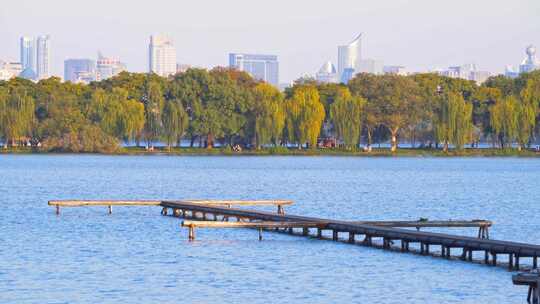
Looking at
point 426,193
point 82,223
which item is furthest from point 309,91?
point 82,223

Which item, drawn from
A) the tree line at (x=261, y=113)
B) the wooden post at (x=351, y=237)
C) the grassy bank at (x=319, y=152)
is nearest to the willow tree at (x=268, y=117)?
the tree line at (x=261, y=113)

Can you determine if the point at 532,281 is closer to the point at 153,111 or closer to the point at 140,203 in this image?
the point at 140,203

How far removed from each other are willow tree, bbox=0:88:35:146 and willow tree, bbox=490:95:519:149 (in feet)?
123

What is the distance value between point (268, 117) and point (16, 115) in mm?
20140

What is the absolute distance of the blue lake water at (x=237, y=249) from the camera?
27500 mm

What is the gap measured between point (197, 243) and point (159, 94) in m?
73.4

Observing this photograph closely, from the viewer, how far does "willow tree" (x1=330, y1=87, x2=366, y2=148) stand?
105438mm

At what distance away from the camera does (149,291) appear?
2734 cm

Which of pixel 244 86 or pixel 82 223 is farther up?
pixel 244 86

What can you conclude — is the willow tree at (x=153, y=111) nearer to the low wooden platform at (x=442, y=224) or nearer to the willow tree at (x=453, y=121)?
the willow tree at (x=453, y=121)

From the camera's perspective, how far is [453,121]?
4114 inches

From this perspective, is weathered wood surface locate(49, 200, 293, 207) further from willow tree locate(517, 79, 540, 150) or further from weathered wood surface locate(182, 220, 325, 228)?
willow tree locate(517, 79, 540, 150)

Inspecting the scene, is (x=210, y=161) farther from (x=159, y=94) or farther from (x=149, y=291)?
(x=149, y=291)

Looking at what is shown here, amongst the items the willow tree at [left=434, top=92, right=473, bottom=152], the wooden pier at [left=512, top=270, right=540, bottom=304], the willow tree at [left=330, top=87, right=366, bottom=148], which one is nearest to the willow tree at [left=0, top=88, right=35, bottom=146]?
the willow tree at [left=330, top=87, right=366, bottom=148]
